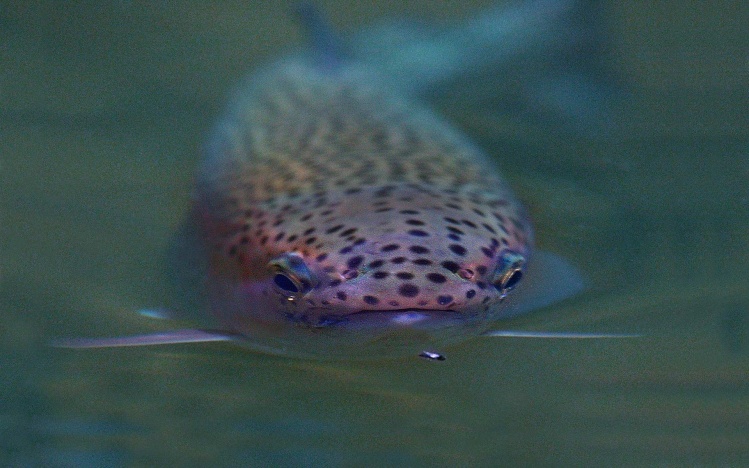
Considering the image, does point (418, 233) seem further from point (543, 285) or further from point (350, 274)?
point (543, 285)

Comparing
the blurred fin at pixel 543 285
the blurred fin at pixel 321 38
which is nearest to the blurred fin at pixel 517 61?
the blurred fin at pixel 321 38

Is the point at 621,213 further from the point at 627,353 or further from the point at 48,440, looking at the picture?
the point at 48,440

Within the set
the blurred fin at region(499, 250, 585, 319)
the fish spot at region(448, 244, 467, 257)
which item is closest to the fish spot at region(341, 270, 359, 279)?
the fish spot at region(448, 244, 467, 257)

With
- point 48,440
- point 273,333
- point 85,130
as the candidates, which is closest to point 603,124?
point 273,333

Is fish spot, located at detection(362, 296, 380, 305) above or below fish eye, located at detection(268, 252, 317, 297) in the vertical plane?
below

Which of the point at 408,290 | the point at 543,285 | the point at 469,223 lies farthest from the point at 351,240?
the point at 543,285

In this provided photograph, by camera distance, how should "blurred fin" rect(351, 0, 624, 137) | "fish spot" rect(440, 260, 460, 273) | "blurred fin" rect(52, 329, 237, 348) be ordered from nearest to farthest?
1. "fish spot" rect(440, 260, 460, 273)
2. "blurred fin" rect(52, 329, 237, 348)
3. "blurred fin" rect(351, 0, 624, 137)

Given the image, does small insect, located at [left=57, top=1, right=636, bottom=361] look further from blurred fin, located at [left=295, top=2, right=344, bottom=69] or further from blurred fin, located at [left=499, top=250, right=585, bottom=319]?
blurred fin, located at [left=295, top=2, right=344, bottom=69]

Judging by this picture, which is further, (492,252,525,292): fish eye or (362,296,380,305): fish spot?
(492,252,525,292): fish eye

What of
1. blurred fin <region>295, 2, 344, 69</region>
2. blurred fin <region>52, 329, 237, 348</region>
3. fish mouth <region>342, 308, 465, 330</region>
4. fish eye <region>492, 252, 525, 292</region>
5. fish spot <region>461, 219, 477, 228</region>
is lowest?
blurred fin <region>52, 329, 237, 348</region>
